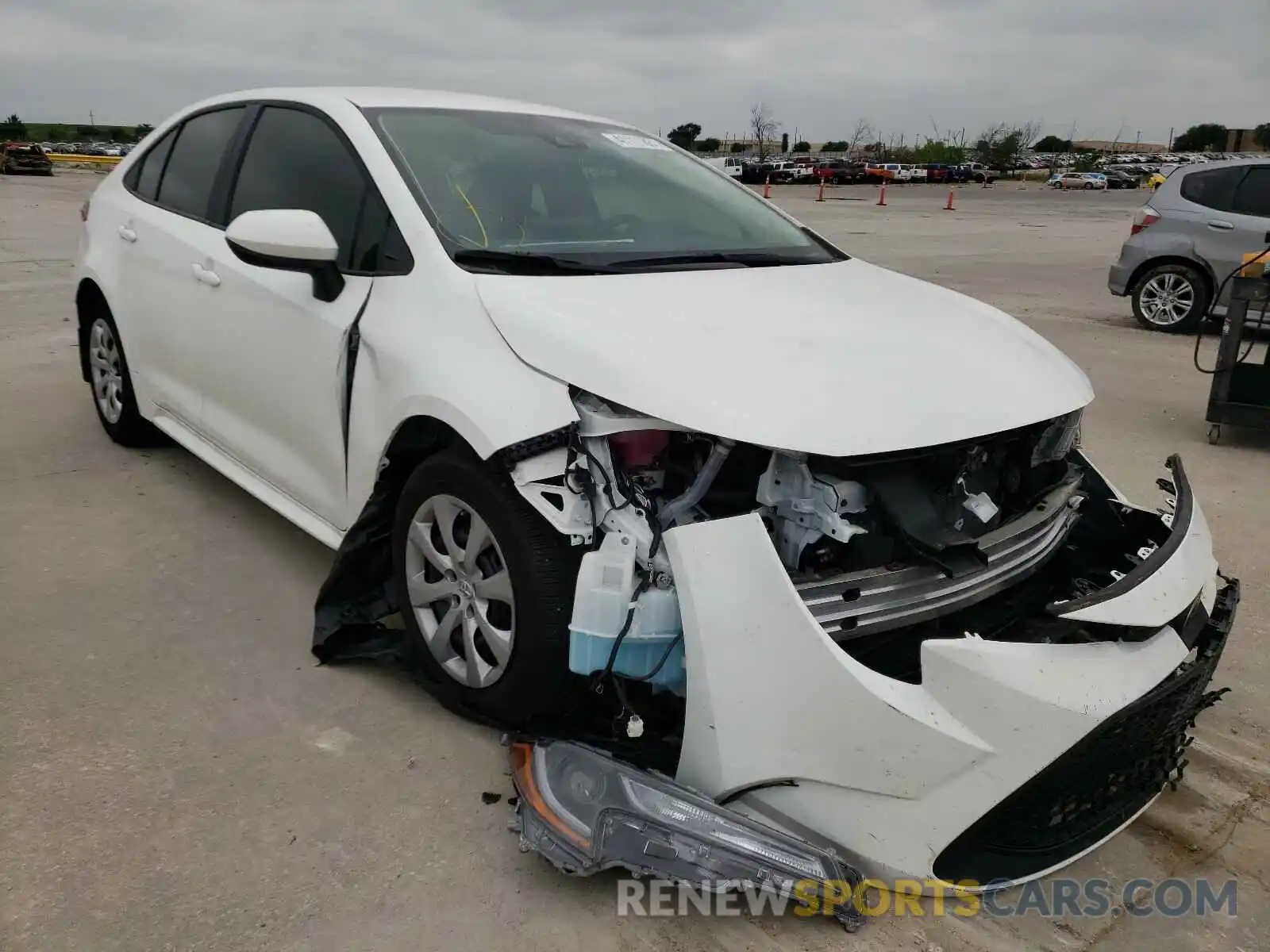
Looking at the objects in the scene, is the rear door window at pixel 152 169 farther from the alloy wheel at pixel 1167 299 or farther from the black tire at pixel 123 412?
the alloy wheel at pixel 1167 299

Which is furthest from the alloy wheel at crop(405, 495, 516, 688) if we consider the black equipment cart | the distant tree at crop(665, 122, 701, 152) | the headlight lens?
the distant tree at crop(665, 122, 701, 152)

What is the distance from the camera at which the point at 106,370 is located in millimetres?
4734

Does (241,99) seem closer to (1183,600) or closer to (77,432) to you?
(77,432)

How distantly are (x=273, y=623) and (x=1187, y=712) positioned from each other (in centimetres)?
264

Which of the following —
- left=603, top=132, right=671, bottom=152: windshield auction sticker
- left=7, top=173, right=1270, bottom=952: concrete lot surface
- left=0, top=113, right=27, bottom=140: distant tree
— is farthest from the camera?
left=0, top=113, right=27, bottom=140: distant tree

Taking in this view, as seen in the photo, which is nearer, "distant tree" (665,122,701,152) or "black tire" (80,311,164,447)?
"black tire" (80,311,164,447)

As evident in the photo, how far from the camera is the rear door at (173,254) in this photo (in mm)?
3742

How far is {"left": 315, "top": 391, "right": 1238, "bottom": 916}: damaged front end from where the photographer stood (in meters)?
1.97

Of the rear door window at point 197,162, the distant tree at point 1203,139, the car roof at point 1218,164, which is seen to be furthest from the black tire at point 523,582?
the distant tree at point 1203,139

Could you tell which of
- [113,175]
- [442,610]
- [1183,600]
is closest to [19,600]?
[442,610]

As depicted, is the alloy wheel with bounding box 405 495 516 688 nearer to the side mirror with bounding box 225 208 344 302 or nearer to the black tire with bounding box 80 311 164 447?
the side mirror with bounding box 225 208 344 302

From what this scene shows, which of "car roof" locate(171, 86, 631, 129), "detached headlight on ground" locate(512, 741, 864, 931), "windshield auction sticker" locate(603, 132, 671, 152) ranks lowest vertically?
"detached headlight on ground" locate(512, 741, 864, 931)

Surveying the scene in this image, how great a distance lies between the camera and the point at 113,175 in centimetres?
471

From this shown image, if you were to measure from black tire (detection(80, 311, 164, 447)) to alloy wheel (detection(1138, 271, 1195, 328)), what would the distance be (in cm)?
869
